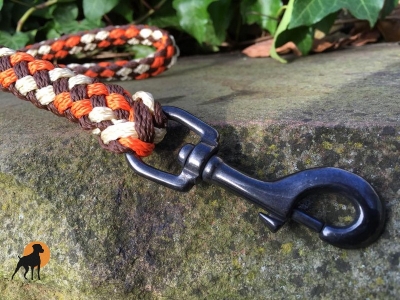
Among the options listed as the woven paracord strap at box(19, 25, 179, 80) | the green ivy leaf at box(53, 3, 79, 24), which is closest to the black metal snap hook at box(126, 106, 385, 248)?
the woven paracord strap at box(19, 25, 179, 80)

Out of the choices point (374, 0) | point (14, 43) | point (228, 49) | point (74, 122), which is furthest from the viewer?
point (228, 49)

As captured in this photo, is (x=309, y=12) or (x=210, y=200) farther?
(x=309, y=12)

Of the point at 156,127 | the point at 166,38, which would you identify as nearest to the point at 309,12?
the point at 166,38

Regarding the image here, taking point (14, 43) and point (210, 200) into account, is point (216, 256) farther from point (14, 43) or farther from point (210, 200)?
point (14, 43)

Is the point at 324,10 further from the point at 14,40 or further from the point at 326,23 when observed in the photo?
the point at 14,40

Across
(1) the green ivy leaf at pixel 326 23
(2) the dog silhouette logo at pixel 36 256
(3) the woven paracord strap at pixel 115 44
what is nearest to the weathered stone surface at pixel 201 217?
(2) the dog silhouette logo at pixel 36 256

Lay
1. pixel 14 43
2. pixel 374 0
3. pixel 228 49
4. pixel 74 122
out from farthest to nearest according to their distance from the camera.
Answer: pixel 228 49, pixel 14 43, pixel 374 0, pixel 74 122
